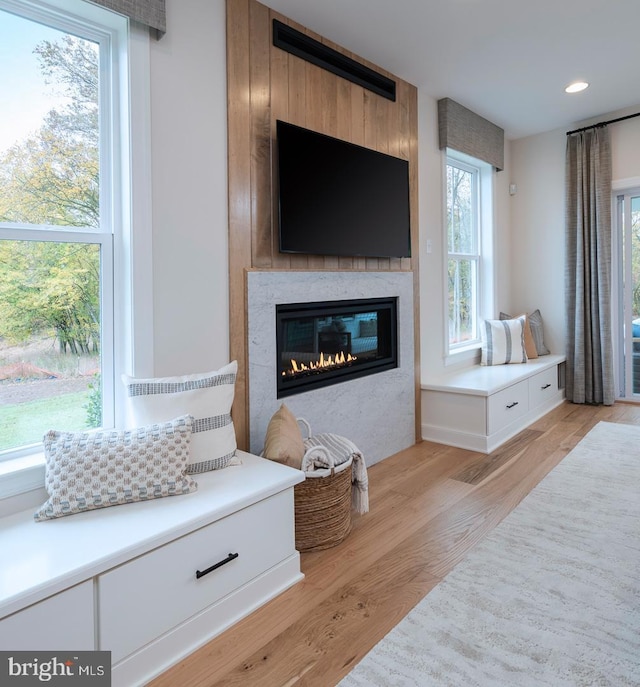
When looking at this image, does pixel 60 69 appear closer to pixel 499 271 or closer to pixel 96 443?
pixel 96 443

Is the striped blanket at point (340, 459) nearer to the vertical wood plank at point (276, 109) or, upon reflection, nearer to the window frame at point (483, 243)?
the vertical wood plank at point (276, 109)

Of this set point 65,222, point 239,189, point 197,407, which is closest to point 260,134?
point 239,189

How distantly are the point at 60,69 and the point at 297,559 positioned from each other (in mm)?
2117

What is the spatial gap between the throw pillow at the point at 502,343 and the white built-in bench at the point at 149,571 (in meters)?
2.97

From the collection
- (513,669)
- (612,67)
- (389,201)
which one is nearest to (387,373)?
(389,201)

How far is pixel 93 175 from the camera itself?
1.98m

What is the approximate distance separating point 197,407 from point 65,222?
34.8 inches

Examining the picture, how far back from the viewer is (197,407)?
1916 millimetres

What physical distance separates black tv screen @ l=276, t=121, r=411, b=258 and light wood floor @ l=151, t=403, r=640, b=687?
1418 millimetres

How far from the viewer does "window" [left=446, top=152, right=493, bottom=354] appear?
430cm

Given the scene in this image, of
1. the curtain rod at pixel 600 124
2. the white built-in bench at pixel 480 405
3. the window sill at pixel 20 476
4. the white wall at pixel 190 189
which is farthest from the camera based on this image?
the curtain rod at pixel 600 124

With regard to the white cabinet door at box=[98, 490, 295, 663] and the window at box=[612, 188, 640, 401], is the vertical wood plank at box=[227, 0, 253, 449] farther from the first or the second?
the window at box=[612, 188, 640, 401]

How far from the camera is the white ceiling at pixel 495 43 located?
2.60m

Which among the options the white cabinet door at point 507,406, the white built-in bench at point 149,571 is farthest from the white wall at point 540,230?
→ the white built-in bench at point 149,571
